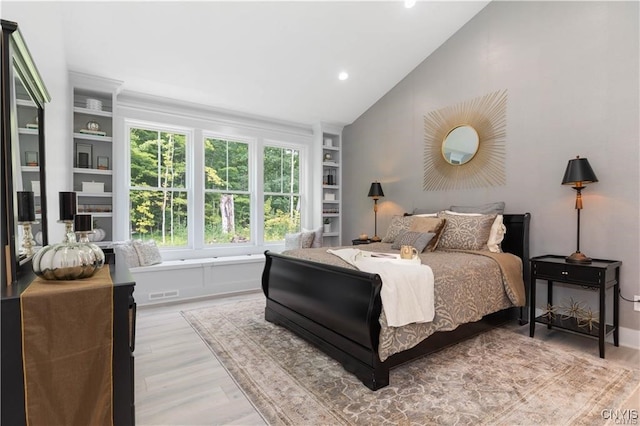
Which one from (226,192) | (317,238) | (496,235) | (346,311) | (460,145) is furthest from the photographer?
(317,238)

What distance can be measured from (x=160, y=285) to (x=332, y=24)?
12.3 ft

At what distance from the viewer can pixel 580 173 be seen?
113 inches

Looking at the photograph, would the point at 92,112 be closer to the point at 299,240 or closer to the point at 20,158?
the point at 20,158

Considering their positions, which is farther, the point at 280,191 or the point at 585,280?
the point at 280,191

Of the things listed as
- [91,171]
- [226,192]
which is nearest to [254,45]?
[226,192]

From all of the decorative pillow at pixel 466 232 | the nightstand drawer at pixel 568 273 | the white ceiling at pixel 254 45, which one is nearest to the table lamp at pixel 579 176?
the nightstand drawer at pixel 568 273

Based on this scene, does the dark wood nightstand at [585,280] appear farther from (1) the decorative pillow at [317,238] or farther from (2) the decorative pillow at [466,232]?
(1) the decorative pillow at [317,238]

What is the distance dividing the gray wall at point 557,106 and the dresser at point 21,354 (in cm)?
373

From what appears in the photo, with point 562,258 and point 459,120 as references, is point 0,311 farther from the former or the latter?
point 459,120

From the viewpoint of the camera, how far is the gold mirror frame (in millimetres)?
3775

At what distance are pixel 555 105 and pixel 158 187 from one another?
4.85 meters

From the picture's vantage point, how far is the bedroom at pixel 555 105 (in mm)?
2855

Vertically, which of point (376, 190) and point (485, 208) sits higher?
point (376, 190)

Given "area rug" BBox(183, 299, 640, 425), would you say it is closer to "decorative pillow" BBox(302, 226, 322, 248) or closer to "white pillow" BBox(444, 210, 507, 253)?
"white pillow" BBox(444, 210, 507, 253)
